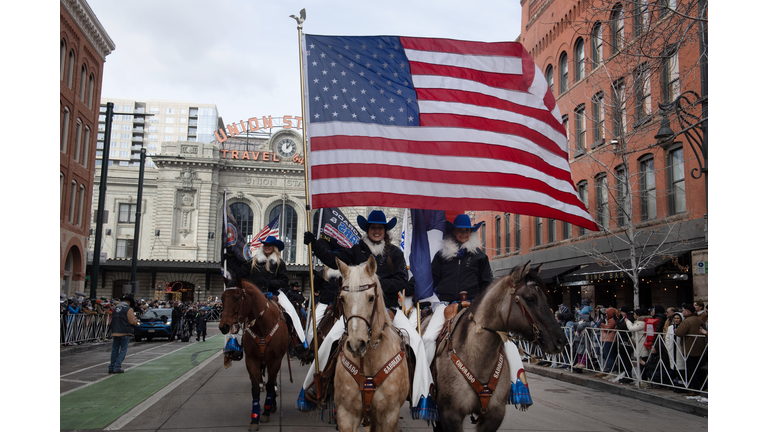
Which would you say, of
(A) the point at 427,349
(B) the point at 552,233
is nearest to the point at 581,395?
(A) the point at 427,349

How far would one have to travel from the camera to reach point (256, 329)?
27.4 feet

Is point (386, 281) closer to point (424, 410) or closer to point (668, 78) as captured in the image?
point (424, 410)

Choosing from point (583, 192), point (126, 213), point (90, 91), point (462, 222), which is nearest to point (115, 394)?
point (462, 222)

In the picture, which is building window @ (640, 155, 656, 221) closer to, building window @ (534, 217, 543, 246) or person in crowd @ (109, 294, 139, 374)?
building window @ (534, 217, 543, 246)

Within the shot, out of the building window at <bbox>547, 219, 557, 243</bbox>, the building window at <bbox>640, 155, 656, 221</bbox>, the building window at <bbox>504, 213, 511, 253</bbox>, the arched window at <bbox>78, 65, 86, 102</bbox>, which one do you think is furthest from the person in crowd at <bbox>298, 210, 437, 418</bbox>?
the arched window at <bbox>78, 65, 86, 102</bbox>

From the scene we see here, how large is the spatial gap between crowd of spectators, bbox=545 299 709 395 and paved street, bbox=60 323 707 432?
999 millimetres

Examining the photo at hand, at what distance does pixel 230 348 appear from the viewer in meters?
9.34

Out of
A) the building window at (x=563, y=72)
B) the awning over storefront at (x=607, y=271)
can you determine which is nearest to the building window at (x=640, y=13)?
the awning over storefront at (x=607, y=271)

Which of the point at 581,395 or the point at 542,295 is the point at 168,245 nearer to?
the point at 581,395

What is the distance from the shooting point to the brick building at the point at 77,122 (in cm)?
3108

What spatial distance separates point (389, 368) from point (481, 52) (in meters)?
4.76

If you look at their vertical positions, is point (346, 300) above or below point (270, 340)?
above

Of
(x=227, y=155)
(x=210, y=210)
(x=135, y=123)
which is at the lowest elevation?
(x=210, y=210)

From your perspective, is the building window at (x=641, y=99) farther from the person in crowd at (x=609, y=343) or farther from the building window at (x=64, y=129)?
the building window at (x=64, y=129)
